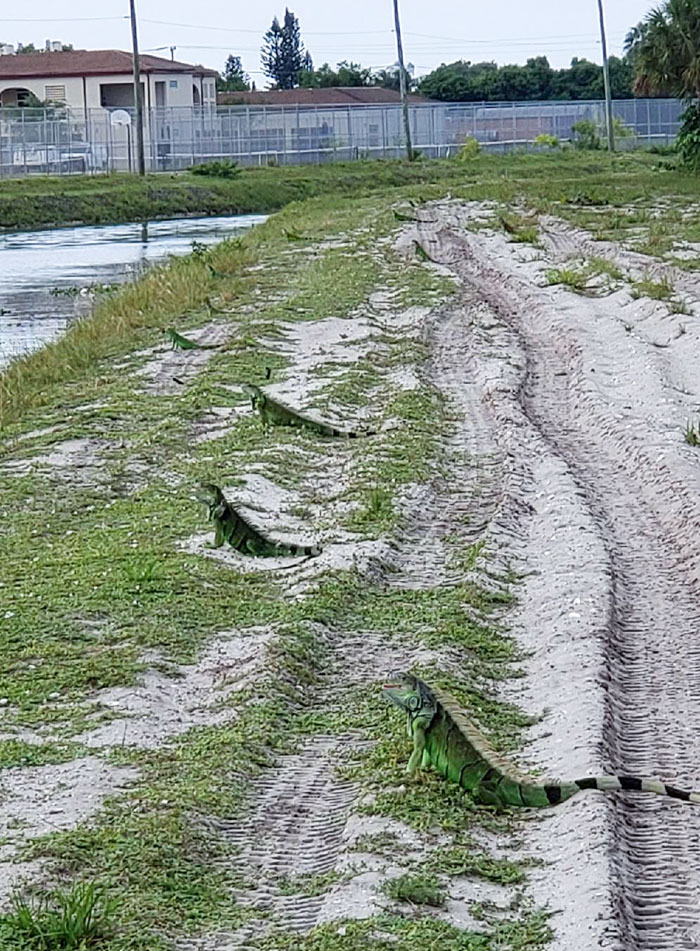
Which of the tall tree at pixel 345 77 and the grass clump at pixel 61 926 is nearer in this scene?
the grass clump at pixel 61 926

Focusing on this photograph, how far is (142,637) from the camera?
272 inches

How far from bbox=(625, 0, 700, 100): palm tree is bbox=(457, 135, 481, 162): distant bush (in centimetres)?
1772

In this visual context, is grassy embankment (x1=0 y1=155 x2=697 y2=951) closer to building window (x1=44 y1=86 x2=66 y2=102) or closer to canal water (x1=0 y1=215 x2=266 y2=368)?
canal water (x1=0 y1=215 x2=266 y2=368)

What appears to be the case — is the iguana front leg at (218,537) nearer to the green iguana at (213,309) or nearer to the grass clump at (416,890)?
the grass clump at (416,890)

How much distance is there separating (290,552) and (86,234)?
34.9 m

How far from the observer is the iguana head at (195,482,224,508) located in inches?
336

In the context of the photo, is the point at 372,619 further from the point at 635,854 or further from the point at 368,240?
the point at 368,240

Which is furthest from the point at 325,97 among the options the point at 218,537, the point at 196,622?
the point at 196,622

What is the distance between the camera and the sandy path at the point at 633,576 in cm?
461

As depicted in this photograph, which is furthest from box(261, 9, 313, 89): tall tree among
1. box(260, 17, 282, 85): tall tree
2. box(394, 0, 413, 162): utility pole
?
box(394, 0, 413, 162): utility pole

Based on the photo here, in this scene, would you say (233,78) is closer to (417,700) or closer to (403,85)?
(403,85)

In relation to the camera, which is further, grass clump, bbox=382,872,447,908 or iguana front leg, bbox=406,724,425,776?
iguana front leg, bbox=406,724,425,776

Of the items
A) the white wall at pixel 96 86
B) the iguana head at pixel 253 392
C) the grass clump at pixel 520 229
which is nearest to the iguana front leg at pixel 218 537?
the iguana head at pixel 253 392

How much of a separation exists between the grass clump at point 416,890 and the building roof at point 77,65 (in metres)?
81.4
